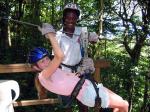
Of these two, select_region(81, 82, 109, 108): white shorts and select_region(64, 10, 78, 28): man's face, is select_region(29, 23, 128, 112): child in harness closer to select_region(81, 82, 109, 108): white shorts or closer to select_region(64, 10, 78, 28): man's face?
select_region(81, 82, 109, 108): white shorts

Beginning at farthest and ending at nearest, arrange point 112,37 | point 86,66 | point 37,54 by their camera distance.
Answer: point 112,37 < point 86,66 < point 37,54

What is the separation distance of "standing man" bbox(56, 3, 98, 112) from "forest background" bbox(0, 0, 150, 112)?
5407 mm

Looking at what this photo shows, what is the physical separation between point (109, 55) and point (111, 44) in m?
0.72

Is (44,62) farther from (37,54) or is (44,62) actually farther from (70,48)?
(70,48)

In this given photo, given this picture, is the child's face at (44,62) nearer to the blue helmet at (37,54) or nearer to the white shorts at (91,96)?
the blue helmet at (37,54)

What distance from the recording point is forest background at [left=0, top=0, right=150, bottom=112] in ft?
36.6

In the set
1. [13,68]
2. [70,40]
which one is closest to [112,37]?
[70,40]

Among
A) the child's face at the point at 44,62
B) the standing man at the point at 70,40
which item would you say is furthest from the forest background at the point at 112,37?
the child's face at the point at 44,62

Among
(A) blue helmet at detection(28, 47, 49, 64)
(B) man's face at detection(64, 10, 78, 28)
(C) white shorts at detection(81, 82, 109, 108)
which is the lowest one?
(C) white shorts at detection(81, 82, 109, 108)

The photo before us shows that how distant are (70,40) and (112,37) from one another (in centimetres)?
779

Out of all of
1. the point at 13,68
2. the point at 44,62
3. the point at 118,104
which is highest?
the point at 44,62

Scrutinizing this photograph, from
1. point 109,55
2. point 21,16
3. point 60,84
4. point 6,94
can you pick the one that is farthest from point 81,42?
point 21,16

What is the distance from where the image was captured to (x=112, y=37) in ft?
40.2

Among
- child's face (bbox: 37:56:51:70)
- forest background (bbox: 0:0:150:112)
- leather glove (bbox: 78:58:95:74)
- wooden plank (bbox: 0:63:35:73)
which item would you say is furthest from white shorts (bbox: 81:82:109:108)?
forest background (bbox: 0:0:150:112)
